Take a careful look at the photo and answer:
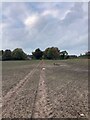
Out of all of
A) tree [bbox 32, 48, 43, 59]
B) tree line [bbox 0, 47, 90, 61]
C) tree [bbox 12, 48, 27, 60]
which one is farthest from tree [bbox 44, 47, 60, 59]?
tree [bbox 12, 48, 27, 60]

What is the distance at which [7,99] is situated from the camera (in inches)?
375

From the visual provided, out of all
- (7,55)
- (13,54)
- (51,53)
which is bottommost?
(7,55)

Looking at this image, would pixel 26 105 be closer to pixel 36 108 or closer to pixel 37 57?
pixel 36 108

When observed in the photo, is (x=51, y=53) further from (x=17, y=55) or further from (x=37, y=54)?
(x=17, y=55)

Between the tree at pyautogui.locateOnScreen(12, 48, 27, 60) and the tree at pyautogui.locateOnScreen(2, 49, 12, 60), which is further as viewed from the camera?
the tree at pyautogui.locateOnScreen(12, 48, 27, 60)

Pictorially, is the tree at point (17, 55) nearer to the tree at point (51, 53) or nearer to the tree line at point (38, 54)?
the tree line at point (38, 54)

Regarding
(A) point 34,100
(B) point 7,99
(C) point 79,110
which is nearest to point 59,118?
(C) point 79,110

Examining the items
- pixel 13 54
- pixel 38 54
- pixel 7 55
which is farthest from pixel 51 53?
pixel 7 55

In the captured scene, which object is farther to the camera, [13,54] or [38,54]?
[38,54]

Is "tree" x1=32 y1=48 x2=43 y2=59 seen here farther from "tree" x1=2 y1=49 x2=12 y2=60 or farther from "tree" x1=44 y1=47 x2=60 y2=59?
"tree" x1=2 y1=49 x2=12 y2=60

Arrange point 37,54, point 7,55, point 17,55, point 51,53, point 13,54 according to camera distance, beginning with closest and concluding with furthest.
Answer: point 7,55
point 17,55
point 13,54
point 37,54
point 51,53

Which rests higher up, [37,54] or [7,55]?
[37,54]

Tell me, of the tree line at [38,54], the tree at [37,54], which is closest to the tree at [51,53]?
the tree line at [38,54]

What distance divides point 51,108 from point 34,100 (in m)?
1.51
